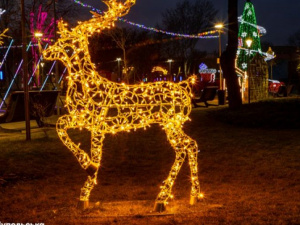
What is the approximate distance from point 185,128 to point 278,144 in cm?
388

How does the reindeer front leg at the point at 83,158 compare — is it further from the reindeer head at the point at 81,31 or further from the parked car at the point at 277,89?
the parked car at the point at 277,89

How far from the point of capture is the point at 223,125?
45.6ft

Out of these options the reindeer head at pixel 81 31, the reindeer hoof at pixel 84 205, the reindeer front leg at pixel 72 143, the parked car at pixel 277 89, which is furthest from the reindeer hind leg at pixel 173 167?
the parked car at pixel 277 89

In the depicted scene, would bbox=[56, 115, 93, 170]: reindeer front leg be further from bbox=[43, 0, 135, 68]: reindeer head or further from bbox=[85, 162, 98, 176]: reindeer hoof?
bbox=[43, 0, 135, 68]: reindeer head

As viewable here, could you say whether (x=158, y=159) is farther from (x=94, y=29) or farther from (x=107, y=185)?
(x=94, y=29)

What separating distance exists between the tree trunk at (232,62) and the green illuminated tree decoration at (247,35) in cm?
869

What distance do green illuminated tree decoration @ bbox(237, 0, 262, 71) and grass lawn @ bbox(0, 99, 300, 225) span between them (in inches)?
654

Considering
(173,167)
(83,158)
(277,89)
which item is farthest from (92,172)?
(277,89)

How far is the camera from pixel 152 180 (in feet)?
22.6

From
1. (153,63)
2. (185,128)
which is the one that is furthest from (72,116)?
(153,63)

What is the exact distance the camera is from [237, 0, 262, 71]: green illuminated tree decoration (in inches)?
1087

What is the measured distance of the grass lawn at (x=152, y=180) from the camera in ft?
15.8

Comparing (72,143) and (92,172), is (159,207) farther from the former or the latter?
(72,143)

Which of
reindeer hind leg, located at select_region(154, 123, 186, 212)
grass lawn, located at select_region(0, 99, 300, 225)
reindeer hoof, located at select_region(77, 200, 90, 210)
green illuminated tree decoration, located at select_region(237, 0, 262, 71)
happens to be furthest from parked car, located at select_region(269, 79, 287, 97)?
reindeer hoof, located at select_region(77, 200, 90, 210)
